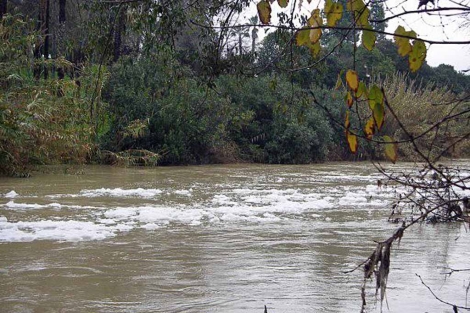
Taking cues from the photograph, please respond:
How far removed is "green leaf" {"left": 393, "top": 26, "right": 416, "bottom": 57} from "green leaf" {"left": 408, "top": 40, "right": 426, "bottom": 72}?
0.02 meters

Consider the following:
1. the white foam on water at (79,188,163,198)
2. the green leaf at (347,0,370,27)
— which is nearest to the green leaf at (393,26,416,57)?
the green leaf at (347,0,370,27)

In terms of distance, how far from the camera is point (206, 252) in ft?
23.7

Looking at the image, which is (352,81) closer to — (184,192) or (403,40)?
(403,40)

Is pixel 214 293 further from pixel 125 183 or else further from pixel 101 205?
pixel 125 183

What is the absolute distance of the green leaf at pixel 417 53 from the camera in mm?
2600

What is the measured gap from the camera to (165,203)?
1148 cm

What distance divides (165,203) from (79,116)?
5.27 m

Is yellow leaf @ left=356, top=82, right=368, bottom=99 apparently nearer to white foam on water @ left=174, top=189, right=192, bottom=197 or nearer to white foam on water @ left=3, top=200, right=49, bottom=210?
white foam on water @ left=3, top=200, right=49, bottom=210

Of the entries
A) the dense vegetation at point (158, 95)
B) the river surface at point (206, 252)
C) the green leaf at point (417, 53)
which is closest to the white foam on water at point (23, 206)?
the river surface at point (206, 252)

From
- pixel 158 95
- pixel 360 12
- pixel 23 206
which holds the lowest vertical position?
pixel 23 206

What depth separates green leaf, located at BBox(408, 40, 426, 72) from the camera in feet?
8.53

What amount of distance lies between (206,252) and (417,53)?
4.90 meters

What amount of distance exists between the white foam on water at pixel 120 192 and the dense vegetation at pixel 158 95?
1874mm

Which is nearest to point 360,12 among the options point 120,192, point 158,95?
point 120,192
